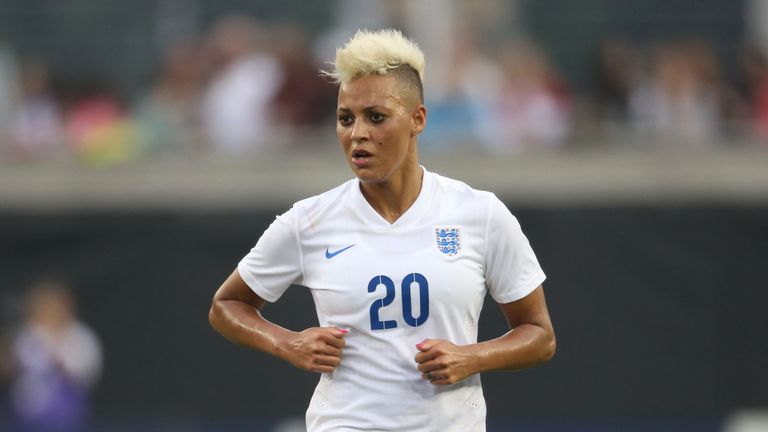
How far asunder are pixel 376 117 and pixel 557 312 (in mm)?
7441

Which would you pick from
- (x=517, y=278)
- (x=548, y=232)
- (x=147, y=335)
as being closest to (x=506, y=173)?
(x=548, y=232)

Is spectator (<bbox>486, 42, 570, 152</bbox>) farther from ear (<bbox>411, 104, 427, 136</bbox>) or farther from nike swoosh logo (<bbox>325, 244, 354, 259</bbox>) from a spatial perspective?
nike swoosh logo (<bbox>325, 244, 354, 259</bbox>)

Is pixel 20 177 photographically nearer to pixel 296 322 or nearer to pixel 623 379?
pixel 296 322

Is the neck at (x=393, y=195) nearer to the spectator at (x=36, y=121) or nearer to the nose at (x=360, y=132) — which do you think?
the nose at (x=360, y=132)

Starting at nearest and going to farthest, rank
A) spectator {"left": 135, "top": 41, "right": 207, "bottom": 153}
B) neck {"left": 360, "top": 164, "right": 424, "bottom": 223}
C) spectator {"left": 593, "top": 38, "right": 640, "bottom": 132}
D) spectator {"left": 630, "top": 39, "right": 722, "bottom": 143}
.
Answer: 1. neck {"left": 360, "top": 164, "right": 424, "bottom": 223}
2. spectator {"left": 630, "top": 39, "right": 722, "bottom": 143}
3. spectator {"left": 593, "top": 38, "right": 640, "bottom": 132}
4. spectator {"left": 135, "top": 41, "right": 207, "bottom": 153}

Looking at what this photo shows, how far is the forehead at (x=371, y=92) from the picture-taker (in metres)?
5.47

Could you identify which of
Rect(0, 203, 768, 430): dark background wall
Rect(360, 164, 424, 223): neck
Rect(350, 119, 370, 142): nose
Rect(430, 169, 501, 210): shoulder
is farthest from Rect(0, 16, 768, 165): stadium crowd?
Rect(350, 119, 370, 142): nose

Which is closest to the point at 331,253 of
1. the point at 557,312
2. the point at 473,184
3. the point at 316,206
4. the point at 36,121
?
the point at 316,206

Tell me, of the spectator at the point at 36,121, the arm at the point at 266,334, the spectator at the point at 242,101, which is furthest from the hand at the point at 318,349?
the spectator at the point at 36,121

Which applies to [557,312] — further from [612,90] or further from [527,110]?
[612,90]

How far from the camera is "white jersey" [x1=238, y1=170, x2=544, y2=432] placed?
5488 mm

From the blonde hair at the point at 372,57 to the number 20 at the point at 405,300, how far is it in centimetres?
78

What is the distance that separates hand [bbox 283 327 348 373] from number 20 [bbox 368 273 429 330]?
0.48ft

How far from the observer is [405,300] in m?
5.47
